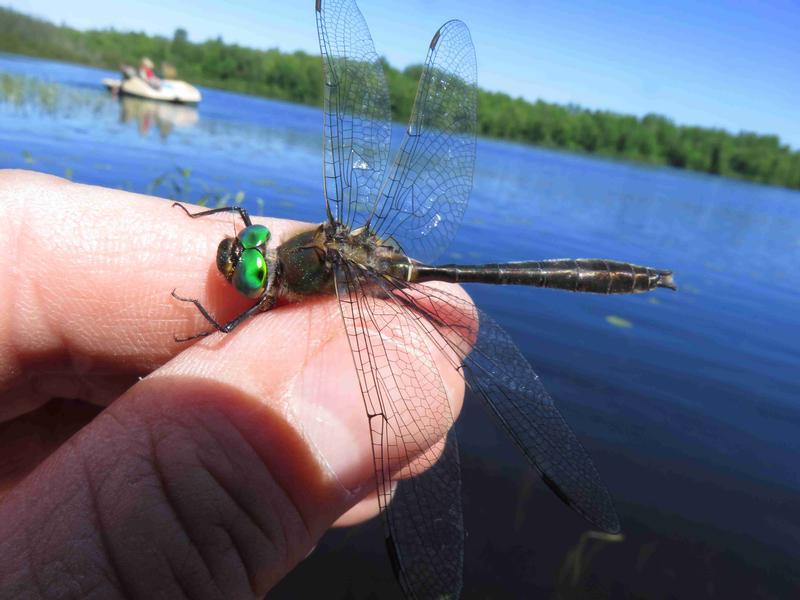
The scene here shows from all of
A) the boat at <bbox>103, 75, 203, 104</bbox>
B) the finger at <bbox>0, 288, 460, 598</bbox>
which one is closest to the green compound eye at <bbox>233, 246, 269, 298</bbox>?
the finger at <bbox>0, 288, 460, 598</bbox>

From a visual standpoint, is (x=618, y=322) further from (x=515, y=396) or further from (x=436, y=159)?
(x=515, y=396)

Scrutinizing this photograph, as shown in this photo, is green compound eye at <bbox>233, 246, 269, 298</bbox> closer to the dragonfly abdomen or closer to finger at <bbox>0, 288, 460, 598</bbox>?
finger at <bbox>0, 288, 460, 598</bbox>

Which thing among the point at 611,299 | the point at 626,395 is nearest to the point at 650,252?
the point at 611,299

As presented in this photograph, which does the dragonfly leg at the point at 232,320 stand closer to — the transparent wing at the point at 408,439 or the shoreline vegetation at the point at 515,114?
the transparent wing at the point at 408,439

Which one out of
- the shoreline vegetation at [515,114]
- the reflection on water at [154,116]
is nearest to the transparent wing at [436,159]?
the reflection on water at [154,116]

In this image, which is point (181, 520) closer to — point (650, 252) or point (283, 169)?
point (650, 252)
